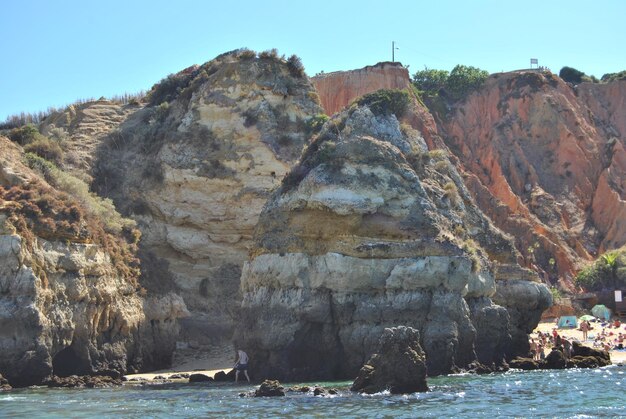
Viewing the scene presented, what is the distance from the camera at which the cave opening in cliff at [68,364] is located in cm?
3688

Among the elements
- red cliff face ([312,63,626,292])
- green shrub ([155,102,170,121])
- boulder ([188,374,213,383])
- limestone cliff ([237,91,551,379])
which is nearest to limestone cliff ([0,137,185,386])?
boulder ([188,374,213,383])

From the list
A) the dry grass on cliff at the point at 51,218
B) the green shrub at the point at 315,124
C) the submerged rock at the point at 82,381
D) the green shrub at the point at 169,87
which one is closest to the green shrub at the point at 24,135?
the green shrub at the point at 169,87

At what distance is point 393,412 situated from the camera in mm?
25000

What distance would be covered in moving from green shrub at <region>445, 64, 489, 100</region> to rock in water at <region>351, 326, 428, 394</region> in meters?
59.5

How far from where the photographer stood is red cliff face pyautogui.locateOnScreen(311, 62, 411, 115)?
7856 cm

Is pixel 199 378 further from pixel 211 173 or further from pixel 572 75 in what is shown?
pixel 572 75

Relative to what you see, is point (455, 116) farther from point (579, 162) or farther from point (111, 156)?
point (111, 156)

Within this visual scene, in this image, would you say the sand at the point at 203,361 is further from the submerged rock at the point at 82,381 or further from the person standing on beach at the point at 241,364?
the person standing on beach at the point at 241,364

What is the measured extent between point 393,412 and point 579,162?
60.8 m

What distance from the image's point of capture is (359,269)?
3588 centimetres

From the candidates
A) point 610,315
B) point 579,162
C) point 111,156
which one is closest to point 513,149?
point 579,162

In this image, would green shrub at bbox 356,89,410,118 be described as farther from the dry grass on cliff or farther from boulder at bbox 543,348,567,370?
the dry grass on cliff

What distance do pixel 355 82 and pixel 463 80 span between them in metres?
12.5

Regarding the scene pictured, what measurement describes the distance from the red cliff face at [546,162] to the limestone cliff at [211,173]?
26.2 m
